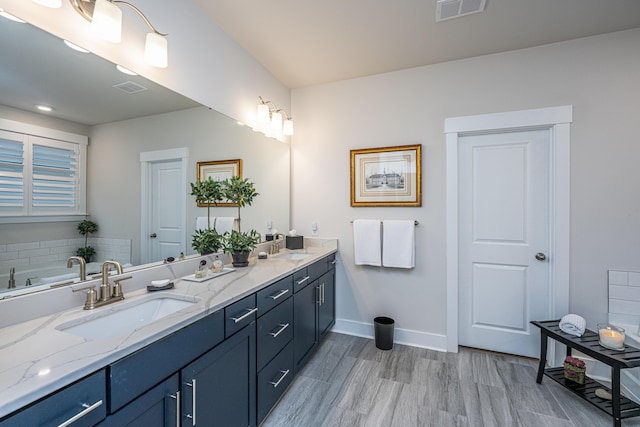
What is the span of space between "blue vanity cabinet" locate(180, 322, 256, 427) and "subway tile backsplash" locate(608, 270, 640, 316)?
2.62 meters

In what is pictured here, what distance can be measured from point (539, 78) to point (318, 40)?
180 centimetres

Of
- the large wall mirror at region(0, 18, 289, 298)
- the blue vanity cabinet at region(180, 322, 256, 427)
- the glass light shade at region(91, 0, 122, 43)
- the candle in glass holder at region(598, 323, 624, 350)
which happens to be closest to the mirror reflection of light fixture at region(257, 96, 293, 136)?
the large wall mirror at region(0, 18, 289, 298)

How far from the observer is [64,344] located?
90 cm

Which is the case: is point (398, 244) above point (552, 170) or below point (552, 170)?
below

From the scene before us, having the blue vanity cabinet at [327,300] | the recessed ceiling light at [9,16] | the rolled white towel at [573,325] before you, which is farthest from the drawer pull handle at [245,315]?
the rolled white towel at [573,325]

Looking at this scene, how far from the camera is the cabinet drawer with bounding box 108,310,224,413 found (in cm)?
86

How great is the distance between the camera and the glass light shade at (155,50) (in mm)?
1456

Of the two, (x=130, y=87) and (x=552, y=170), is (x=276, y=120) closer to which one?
(x=130, y=87)

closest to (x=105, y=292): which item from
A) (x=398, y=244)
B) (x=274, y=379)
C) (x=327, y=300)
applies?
(x=274, y=379)

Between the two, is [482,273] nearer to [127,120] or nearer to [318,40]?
[318,40]

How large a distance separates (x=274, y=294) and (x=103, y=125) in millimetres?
1279

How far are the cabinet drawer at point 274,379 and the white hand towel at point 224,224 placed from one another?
946 millimetres

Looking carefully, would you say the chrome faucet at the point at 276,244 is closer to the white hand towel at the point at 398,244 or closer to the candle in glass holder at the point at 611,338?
the white hand towel at the point at 398,244

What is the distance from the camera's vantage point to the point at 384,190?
273cm
